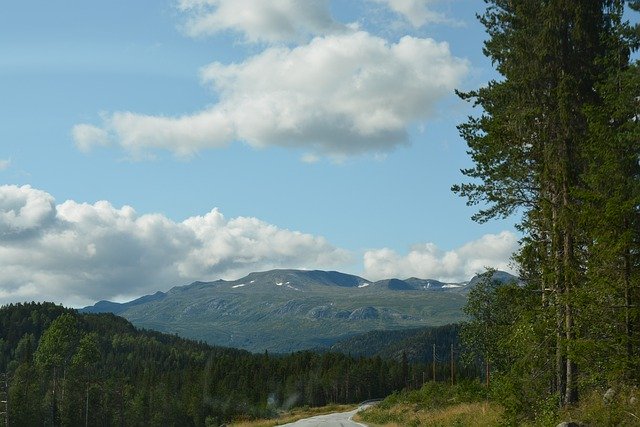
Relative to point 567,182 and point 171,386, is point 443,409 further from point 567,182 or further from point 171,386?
point 171,386

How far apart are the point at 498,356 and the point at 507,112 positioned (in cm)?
4351

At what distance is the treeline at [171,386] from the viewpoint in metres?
106

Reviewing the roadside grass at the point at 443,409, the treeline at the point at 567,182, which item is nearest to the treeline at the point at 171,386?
the roadside grass at the point at 443,409

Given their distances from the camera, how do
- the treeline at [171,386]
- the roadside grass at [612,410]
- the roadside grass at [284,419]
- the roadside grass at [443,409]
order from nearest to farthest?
the roadside grass at [612,410] → the roadside grass at [443,409] → the roadside grass at [284,419] → the treeline at [171,386]

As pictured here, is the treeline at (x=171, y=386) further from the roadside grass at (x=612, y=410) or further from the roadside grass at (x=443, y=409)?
the roadside grass at (x=612, y=410)

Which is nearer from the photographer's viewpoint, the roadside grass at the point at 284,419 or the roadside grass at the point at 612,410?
the roadside grass at the point at 612,410

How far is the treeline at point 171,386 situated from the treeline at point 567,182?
86743mm

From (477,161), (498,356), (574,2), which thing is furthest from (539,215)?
(498,356)

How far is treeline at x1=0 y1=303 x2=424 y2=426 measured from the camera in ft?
347

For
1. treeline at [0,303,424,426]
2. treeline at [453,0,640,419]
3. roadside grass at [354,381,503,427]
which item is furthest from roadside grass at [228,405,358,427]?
treeline at [453,0,640,419]

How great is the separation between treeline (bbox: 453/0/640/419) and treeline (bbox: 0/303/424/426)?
8674cm

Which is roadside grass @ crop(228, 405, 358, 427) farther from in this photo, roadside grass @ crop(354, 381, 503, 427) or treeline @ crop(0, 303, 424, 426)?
treeline @ crop(0, 303, 424, 426)

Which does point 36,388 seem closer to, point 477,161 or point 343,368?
point 343,368

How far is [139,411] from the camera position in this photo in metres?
130
